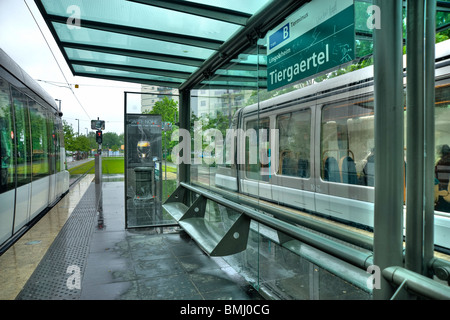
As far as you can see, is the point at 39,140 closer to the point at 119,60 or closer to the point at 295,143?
the point at 119,60

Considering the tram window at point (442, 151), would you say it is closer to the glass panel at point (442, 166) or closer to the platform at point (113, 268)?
the glass panel at point (442, 166)

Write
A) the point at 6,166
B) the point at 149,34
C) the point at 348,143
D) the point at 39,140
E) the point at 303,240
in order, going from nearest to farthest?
the point at 303,240, the point at 348,143, the point at 149,34, the point at 6,166, the point at 39,140

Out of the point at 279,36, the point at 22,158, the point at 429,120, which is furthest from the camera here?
the point at 22,158

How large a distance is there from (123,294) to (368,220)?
282 cm

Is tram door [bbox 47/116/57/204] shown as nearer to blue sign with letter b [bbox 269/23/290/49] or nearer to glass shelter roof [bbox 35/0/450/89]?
glass shelter roof [bbox 35/0/450/89]

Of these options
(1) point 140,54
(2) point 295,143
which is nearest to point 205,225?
(2) point 295,143

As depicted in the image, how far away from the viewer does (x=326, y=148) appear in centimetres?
319

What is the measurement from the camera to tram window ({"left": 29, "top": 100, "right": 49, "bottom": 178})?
7.36 meters

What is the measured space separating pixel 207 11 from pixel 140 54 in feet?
5.98

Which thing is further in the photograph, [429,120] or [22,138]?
[22,138]

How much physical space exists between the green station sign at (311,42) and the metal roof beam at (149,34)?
4.50 feet

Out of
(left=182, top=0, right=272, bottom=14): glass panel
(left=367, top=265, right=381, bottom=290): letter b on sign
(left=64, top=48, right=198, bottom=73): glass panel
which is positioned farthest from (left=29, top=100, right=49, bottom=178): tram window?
(left=367, top=265, right=381, bottom=290): letter b on sign

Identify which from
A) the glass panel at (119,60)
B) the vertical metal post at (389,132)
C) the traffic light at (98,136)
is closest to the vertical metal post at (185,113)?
the glass panel at (119,60)

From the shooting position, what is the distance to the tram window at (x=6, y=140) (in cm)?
518
